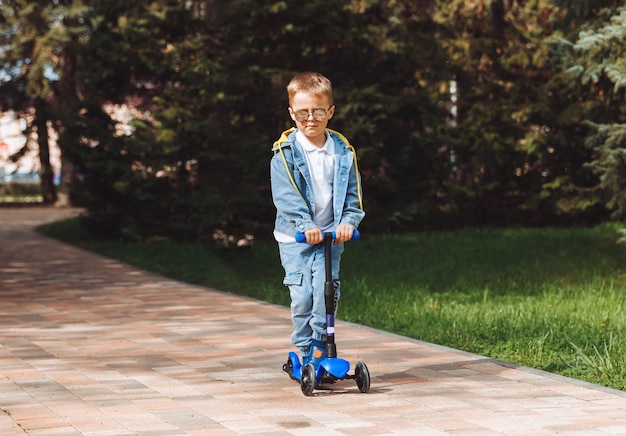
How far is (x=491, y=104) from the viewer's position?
2161cm

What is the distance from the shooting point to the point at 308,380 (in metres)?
6.09

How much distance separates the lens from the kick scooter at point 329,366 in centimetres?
602

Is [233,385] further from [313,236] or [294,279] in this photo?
[313,236]

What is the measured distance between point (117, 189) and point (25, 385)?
11.9 metres

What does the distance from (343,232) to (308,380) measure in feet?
2.71

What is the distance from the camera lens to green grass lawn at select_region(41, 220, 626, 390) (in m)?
8.06

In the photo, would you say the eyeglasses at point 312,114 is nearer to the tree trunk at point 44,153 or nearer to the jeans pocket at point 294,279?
the jeans pocket at point 294,279

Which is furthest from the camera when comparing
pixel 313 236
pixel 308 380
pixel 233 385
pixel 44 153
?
pixel 44 153

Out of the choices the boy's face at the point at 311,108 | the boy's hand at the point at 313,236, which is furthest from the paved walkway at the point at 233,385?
the boy's face at the point at 311,108

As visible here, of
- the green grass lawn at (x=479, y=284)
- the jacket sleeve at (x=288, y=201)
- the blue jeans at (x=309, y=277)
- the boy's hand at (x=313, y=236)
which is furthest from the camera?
the green grass lawn at (x=479, y=284)

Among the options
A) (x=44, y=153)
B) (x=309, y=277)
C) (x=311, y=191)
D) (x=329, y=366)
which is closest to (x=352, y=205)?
(x=311, y=191)

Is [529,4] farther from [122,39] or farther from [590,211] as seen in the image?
[122,39]

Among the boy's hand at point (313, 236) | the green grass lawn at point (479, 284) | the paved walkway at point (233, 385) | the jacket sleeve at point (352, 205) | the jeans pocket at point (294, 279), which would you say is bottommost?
the green grass lawn at point (479, 284)

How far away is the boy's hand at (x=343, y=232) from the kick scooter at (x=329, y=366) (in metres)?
0.02
